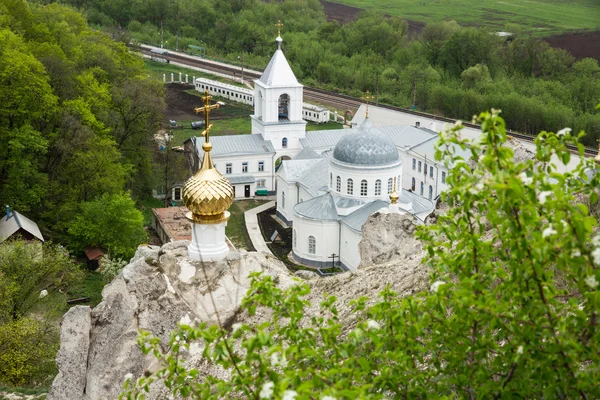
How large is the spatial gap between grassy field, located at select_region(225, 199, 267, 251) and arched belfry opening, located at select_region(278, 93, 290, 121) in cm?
547

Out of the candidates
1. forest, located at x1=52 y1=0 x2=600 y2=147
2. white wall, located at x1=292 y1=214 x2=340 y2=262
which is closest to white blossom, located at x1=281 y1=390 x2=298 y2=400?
white wall, located at x1=292 y1=214 x2=340 y2=262

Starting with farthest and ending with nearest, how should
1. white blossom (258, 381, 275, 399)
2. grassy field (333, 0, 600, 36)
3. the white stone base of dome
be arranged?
1. grassy field (333, 0, 600, 36)
2. the white stone base of dome
3. white blossom (258, 381, 275, 399)

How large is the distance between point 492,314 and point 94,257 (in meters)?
27.7

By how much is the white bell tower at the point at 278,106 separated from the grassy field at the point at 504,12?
2334 inches

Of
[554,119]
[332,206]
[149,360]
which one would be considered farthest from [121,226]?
[554,119]

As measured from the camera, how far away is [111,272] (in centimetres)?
2867

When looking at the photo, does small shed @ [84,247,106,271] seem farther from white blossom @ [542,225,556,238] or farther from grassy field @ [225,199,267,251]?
white blossom @ [542,225,556,238]

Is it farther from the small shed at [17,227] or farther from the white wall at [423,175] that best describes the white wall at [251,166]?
the small shed at [17,227]

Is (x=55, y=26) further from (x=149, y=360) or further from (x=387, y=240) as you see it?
(x=149, y=360)

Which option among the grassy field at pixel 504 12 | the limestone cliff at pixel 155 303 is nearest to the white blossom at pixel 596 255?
the limestone cliff at pixel 155 303

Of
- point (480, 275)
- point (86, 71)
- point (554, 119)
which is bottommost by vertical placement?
point (554, 119)

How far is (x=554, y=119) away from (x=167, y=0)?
207ft

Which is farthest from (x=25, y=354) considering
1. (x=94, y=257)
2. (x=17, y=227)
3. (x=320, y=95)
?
(x=320, y=95)

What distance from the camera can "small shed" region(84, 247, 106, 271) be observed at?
105ft
